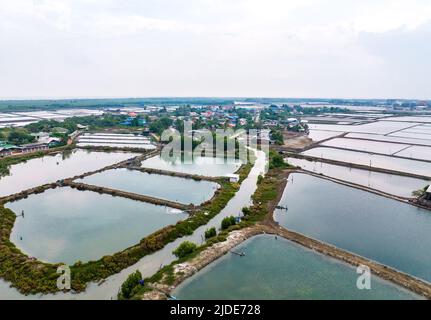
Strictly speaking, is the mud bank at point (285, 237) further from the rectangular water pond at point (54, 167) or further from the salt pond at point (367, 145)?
the salt pond at point (367, 145)

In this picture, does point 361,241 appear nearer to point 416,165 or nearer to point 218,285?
point 218,285

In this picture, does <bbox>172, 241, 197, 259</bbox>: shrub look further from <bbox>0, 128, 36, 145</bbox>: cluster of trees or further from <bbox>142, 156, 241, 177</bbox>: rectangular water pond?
<bbox>0, 128, 36, 145</bbox>: cluster of trees

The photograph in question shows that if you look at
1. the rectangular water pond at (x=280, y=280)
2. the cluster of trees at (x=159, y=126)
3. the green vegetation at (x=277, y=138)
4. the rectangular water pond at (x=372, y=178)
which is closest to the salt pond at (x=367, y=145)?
the green vegetation at (x=277, y=138)

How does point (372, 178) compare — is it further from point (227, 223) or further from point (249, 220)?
point (227, 223)

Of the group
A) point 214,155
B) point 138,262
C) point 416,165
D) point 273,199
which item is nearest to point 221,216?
point 273,199

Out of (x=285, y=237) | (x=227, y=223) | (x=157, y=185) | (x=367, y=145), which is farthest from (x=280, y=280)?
(x=367, y=145)

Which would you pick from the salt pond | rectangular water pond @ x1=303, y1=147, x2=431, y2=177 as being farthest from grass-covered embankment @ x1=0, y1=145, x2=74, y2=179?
the salt pond

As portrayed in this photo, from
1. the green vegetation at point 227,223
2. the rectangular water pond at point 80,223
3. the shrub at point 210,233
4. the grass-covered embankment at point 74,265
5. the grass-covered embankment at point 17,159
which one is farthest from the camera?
the grass-covered embankment at point 17,159
